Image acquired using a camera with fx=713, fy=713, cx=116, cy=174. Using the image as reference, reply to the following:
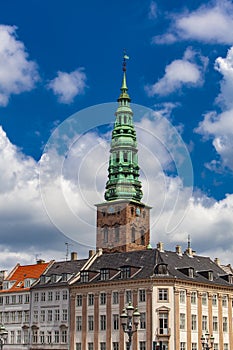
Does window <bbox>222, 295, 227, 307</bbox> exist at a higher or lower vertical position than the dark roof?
lower

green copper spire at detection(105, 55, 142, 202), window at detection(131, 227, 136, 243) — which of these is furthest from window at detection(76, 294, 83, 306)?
green copper spire at detection(105, 55, 142, 202)

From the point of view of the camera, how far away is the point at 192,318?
126 m

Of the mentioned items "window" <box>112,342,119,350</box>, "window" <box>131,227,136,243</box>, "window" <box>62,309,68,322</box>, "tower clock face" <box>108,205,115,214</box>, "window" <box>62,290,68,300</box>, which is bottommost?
"window" <box>112,342,119,350</box>

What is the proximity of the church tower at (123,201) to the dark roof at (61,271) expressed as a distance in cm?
1871

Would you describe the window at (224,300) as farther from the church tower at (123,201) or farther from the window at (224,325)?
the church tower at (123,201)

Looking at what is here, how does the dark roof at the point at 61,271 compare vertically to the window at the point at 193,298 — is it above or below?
above

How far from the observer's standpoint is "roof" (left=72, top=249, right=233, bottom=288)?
412 ft

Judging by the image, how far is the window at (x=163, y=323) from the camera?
120938 millimetres

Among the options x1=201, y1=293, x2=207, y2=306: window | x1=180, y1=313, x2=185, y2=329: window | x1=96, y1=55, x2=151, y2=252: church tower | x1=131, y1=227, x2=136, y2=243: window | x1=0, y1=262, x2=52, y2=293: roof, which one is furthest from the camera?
x1=96, y1=55, x2=151, y2=252: church tower

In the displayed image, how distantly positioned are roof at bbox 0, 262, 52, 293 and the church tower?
61.7 feet

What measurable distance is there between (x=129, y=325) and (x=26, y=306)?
270 feet

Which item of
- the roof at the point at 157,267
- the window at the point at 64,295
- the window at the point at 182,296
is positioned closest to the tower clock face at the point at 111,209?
the roof at the point at 157,267

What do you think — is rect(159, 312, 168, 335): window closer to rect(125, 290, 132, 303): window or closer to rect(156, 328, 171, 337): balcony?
rect(156, 328, 171, 337): balcony

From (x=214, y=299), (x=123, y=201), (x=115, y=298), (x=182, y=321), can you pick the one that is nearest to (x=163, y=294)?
(x=182, y=321)
